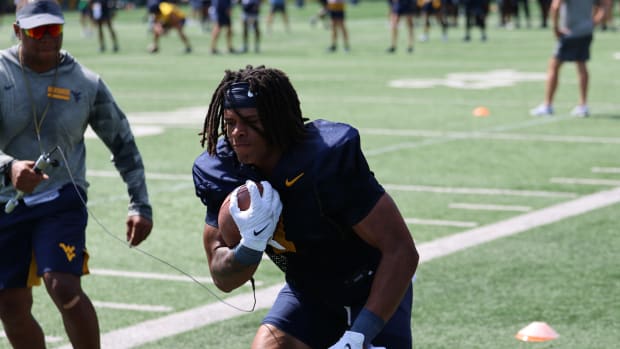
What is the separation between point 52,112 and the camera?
6031 millimetres

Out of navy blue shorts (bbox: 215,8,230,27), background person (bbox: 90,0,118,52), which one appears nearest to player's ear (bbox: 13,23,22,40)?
navy blue shorts (bbox: 215,8,230,27)

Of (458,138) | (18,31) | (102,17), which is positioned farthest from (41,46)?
(102,17)

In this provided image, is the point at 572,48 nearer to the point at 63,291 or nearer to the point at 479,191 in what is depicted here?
the point at 479,191

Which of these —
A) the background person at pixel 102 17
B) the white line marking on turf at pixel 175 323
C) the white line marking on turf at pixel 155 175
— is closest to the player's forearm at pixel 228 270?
the white line marking on turf at pixel 175 323

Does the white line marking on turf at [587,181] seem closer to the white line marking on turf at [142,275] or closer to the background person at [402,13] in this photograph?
the white line marking on turf at [142,275]

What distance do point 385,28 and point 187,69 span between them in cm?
1716

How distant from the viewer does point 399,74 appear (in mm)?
24125

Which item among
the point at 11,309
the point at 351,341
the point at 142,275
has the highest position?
the point at 351,341

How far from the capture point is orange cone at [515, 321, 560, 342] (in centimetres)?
684

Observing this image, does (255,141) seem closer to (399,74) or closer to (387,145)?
(387,145)

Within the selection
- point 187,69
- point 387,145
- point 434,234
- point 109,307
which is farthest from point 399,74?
point 109,307

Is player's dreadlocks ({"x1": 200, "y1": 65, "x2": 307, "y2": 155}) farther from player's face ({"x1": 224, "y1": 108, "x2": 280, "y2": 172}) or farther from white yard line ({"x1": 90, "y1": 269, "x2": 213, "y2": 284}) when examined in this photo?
white yard line ({"x1": 90, "y1": 269, "x2": 213, "y2": 284})

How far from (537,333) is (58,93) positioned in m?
2.70

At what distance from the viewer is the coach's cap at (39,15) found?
5914 mm
